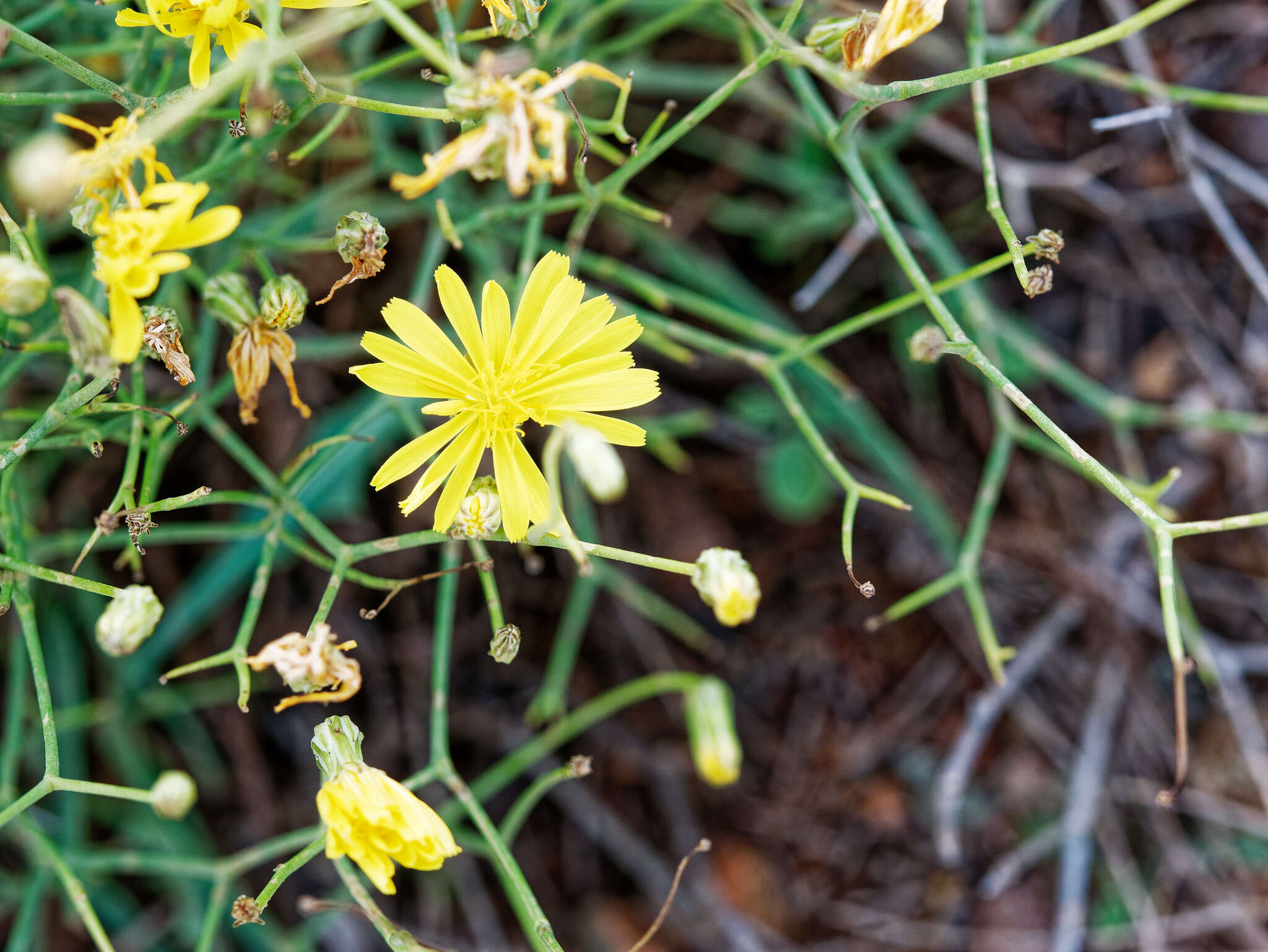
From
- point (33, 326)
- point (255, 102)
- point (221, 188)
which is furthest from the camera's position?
point (221, 188)

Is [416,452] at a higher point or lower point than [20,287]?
lower

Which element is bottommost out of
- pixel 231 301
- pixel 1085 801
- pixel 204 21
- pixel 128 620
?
pixel 1085 801

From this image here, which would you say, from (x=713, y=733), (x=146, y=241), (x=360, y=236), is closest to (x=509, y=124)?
(x=360, y=236)

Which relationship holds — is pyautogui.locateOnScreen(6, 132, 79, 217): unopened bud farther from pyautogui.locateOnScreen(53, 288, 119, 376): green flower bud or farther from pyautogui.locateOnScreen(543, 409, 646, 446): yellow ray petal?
pyautogui.locateOnScreen(543, 409, 646, 446): yellow ray petal

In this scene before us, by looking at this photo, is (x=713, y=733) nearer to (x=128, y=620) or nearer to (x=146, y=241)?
(x=128, y=620)

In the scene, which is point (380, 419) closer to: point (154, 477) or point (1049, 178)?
point (154, 477)

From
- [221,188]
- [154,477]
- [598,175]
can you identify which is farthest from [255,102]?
[598,175]
